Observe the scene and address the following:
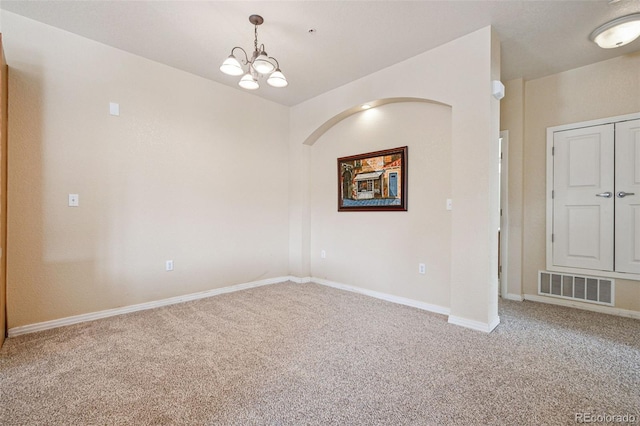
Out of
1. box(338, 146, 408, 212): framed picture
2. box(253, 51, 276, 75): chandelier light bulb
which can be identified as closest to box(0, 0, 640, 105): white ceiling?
box(253, 51, 276, 75): chandelier light bulb

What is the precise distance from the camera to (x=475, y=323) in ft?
8.46

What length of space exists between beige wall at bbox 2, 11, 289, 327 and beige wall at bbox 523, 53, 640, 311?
11.6 ft

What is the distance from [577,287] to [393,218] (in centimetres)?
216

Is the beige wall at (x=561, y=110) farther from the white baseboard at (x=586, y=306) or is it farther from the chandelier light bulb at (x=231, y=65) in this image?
the chandelier light bulb at (x=231, y=65)

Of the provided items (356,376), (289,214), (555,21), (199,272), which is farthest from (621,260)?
(199,272)

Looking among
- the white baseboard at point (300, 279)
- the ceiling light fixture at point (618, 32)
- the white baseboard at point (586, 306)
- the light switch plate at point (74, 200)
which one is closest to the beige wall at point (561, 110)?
the white baseboard at point (586, 306)

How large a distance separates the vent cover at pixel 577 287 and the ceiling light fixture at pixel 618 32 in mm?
2321

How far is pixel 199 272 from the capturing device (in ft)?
11.5

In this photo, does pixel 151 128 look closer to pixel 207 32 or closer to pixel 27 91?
pixel 27 91

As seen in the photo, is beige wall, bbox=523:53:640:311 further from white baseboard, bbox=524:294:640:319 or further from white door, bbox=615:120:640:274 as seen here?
white door, bbox=615:120:640:274

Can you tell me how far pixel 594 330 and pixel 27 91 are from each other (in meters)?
5.49

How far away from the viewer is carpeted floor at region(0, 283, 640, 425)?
1.49 meters

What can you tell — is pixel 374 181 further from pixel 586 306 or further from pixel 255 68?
pixel 586 306

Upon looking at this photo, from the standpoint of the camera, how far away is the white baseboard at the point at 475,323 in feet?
8.25
